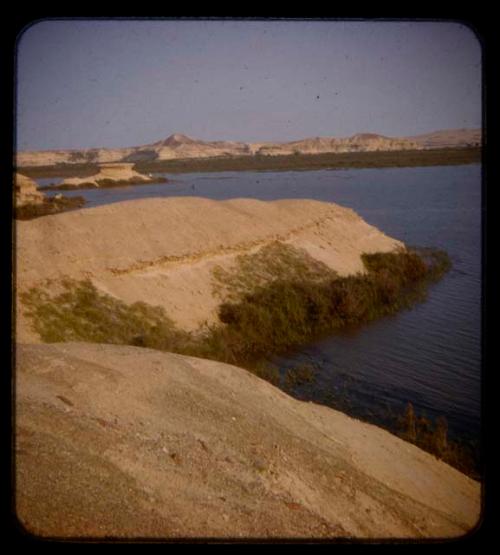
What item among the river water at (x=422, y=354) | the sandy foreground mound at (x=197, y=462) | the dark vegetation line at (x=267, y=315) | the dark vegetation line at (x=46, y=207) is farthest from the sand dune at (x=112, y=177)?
the sandy foreground mound at (x=197, y=462)

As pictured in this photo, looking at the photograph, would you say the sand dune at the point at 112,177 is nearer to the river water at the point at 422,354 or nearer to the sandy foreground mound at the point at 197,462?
the river water at the point at 422,354

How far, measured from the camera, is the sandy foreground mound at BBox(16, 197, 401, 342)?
12.5 m

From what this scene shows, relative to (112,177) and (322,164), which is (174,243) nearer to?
(112,177)

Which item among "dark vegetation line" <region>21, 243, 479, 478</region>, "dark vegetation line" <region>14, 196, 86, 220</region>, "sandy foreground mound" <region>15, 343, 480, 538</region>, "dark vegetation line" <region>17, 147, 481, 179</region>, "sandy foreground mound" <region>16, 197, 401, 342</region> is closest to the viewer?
"sandy foreground mound" <region>15, 343, 480, 538</region>

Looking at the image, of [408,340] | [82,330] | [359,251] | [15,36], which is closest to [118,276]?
[82,330]

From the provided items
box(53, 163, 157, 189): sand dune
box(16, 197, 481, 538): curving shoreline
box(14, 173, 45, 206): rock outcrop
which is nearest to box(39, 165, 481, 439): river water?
box(16, 197, 481, 538): curving shoreline

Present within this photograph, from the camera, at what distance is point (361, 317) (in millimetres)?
13531

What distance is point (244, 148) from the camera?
433 ft

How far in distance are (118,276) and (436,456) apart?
29.1 feet

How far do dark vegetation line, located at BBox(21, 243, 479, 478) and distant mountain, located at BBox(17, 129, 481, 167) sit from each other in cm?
9399

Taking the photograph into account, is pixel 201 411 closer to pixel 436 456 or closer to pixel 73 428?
pixel 73 428


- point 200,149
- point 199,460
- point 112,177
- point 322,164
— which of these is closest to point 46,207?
point 112,177

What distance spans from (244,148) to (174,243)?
122 metres

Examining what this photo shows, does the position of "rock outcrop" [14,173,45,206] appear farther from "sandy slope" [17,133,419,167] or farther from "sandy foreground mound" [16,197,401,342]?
"sandy slope" [17,133,419,167]
